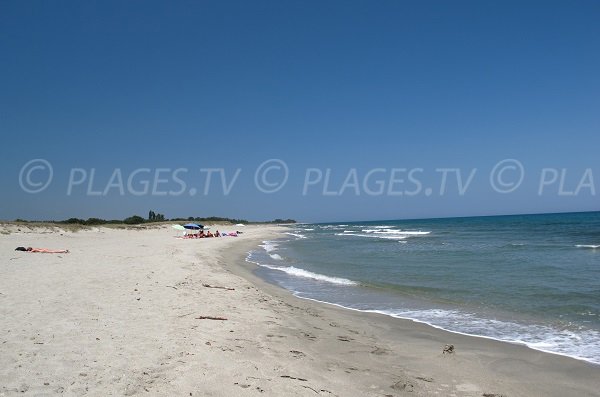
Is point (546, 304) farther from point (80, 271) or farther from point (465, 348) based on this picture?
point (80, 271)

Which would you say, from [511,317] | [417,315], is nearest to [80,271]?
[417,315]

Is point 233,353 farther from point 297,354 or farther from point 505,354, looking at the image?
point 505,354

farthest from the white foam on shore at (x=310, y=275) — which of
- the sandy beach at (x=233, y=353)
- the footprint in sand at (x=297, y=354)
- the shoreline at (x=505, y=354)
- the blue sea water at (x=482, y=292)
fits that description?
the footprint in sand at (x=297, y=354)

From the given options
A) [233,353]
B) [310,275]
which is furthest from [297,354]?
[310,275]

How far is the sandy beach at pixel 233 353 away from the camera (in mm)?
4387

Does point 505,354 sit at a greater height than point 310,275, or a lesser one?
greater

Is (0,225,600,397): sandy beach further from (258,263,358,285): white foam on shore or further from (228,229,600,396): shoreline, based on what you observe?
(258,263,358,285): white foam on shore

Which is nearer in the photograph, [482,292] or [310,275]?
[482,292]

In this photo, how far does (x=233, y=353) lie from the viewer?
5.45 metres

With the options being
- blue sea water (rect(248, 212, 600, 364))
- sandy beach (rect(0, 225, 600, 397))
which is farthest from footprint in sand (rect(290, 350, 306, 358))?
blue sea water (rect(248, 212, 600, 364))

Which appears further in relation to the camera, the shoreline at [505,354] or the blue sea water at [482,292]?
the blue sea water at [482,292]

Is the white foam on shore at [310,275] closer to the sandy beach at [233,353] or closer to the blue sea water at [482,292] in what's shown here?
the blue sea water at [482,292]

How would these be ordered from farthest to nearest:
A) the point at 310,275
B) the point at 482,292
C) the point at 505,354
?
the point at 310,275 → the point at 482,292 → the point at 505,354

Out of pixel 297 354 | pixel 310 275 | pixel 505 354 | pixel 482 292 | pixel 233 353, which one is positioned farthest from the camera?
pixel 310 275
